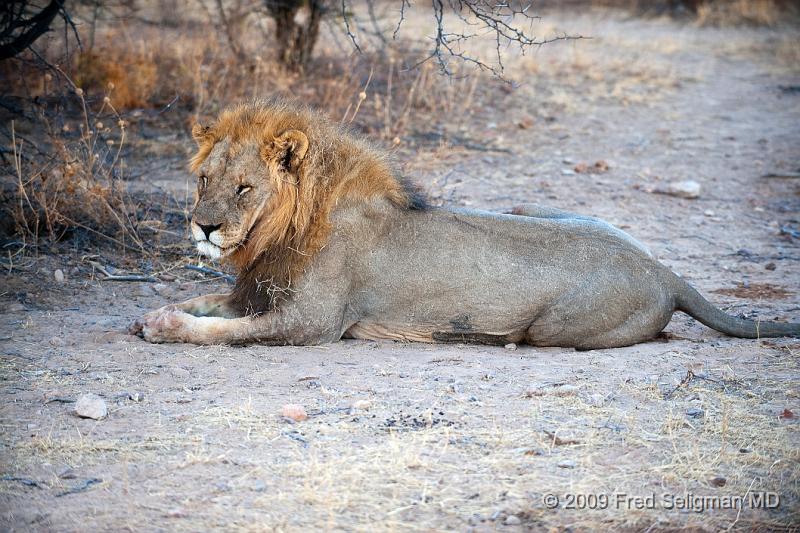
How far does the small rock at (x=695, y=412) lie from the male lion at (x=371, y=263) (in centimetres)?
108

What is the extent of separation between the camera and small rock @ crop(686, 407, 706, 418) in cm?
447

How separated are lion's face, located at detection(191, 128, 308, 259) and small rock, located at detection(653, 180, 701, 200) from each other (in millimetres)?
5249

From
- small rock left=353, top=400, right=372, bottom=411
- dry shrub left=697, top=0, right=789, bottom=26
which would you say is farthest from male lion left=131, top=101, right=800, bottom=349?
dry shrub left=697, top=0, right=789, bottom=26

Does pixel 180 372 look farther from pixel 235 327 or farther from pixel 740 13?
pixel 740 13

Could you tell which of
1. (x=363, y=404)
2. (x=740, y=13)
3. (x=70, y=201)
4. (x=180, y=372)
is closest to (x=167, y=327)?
(x=180, y=372)

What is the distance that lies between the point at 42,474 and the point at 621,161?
7929 mm

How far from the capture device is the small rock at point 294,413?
4304 millimetres

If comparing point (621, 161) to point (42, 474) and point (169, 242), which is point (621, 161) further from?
point (42, 474)

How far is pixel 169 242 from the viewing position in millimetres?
7191

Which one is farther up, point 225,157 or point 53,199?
point 225,157

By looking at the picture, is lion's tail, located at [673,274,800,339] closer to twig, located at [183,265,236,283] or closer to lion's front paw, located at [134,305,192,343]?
lion's front paw, located at [134,305,192,343]

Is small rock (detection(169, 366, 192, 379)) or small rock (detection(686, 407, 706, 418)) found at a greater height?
small rock (detection(686, 407, 706, 418))

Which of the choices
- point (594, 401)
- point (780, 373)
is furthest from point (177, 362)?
point (780, 373)

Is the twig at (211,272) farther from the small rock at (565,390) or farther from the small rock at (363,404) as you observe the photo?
the small rock at (565,390)
